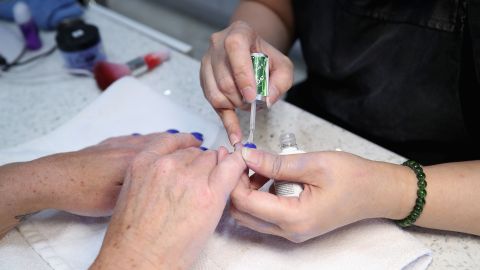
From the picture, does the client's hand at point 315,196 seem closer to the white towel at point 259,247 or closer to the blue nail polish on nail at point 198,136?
the white towel at point 259,247

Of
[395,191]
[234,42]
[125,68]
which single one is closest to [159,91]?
[125,68]

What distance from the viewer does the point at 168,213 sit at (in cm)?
50

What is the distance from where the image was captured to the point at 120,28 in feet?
4.04

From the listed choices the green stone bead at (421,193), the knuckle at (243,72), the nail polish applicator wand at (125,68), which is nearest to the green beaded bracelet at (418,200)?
the green stone bead at (421,193)

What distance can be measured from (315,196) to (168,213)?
19 cm

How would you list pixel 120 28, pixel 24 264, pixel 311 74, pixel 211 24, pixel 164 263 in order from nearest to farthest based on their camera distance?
pixel 164 263 < pixel 24 264 < pixel 311 74 < pixel 120 28 < pixel 211 24

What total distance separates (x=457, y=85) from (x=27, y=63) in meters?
1.04

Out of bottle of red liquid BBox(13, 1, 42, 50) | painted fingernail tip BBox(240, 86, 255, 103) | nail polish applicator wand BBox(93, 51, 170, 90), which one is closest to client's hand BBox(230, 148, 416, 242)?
painted fingernail tip BBox(240, 86, 255, 103)

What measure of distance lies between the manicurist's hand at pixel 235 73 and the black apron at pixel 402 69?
0.19 metres

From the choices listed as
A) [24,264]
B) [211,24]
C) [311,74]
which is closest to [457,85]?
[311,74]

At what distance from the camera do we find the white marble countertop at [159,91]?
617mm

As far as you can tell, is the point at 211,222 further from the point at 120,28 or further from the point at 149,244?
the point at 120,28

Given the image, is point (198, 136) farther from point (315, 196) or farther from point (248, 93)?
point (315, 196)

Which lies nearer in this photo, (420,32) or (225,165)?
(225,165)
